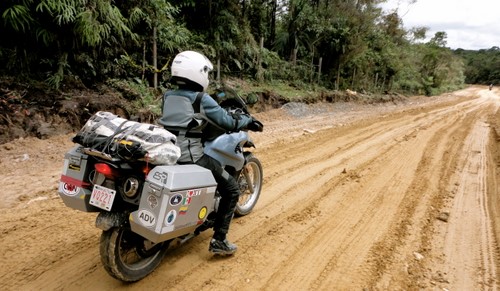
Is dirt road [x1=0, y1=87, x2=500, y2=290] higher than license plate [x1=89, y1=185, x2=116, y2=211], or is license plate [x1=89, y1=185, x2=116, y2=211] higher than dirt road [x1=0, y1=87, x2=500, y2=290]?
license plate [x1=89, y1=185, x2=116, y2=211]

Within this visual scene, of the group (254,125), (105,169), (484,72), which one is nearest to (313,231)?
(254,125)

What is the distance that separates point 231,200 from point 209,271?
2.11 feet

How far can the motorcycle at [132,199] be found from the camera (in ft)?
7.45

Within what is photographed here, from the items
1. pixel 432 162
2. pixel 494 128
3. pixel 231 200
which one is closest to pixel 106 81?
pixel 231 200

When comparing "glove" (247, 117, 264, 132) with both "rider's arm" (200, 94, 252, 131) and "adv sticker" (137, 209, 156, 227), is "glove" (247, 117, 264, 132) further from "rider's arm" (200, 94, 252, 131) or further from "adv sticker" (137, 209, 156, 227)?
"adv sticker" (137, 209, 156, 227)

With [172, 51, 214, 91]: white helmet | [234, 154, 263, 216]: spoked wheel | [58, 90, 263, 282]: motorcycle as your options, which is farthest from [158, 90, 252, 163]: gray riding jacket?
[234, 154, 263, 216]: spoked wheel

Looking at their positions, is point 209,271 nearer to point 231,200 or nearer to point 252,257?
point 252,257

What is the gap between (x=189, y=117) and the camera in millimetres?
2768

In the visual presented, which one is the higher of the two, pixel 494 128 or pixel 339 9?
pixel 339 9

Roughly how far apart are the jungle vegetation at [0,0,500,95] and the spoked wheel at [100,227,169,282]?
15.6 ft

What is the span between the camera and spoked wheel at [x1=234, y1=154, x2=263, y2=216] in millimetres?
3926

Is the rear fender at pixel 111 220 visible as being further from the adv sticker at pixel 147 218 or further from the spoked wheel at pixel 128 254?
the adv sticker at pixel 147 218

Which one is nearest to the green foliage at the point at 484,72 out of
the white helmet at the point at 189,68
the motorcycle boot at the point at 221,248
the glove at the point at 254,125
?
the glove at the point at 254,125

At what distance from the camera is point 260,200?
4.49 metres
